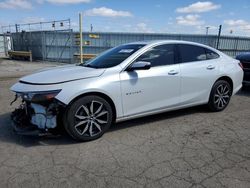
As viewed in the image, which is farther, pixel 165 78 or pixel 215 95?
pixel 215 95

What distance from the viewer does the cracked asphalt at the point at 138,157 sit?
2801 mm

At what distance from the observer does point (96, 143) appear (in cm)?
378

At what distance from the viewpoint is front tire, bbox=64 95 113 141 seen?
3.60m

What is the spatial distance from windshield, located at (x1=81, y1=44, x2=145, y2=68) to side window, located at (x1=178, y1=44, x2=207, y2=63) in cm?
89

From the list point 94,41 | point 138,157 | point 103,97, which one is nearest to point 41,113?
point 103,97

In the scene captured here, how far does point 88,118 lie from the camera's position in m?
3.77

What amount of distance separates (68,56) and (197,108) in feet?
53.9

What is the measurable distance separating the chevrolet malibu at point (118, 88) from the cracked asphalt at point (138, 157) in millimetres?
295

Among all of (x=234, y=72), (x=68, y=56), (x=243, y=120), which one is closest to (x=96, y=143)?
(x=243, y=120)

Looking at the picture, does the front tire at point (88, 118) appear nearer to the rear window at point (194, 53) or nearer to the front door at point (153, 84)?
the front door at point (153, 84)

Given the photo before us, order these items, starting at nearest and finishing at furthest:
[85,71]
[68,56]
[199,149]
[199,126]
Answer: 1. [199,149]
2. [85,71]
3. [199,126]
4. [68,56]

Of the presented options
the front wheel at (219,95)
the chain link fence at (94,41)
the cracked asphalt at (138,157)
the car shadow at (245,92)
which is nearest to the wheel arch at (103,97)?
the cracked asphalt at (138,157)

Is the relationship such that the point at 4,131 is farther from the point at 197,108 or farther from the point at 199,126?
the point at 197,108

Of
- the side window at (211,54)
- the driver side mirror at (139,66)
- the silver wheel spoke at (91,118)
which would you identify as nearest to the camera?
the silver wheel spoke at (91,118)
